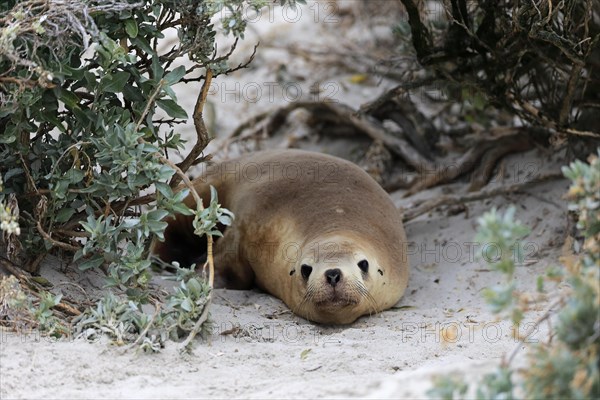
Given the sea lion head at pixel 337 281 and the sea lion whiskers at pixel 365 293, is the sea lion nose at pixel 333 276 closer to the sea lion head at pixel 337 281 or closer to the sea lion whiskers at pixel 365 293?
the sea lion head at pixel 337 281

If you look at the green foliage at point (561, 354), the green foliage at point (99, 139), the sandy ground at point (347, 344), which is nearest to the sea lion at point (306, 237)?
the sandy ground at point (347, 344)

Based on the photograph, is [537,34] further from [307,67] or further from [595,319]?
[307,67]

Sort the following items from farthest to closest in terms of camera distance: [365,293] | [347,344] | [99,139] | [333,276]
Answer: [365,293], [333,276], [347,344], [99,139]

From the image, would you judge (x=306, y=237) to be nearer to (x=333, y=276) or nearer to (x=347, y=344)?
(x=333, y=276)

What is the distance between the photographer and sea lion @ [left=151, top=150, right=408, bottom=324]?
5.25 metres

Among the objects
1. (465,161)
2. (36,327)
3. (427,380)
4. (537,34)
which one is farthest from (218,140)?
(427,380)

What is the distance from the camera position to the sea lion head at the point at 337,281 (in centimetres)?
509

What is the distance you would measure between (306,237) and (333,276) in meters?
0.73

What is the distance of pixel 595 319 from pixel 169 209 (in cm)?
228

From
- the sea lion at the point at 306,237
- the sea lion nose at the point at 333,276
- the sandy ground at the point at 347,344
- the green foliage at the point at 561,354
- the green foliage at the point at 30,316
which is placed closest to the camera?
the green foliage at the point at 561,354

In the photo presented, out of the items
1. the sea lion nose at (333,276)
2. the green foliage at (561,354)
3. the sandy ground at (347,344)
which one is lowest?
the sandy ground at (347,344)

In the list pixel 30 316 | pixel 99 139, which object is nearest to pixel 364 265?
pixel 99 139

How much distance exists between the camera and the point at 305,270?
5.38m

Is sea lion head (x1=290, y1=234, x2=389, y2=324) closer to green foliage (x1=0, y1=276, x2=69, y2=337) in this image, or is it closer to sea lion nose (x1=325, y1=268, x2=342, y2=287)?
sea lion nose (x1=325, y1=268, x2=342, y2=287)
